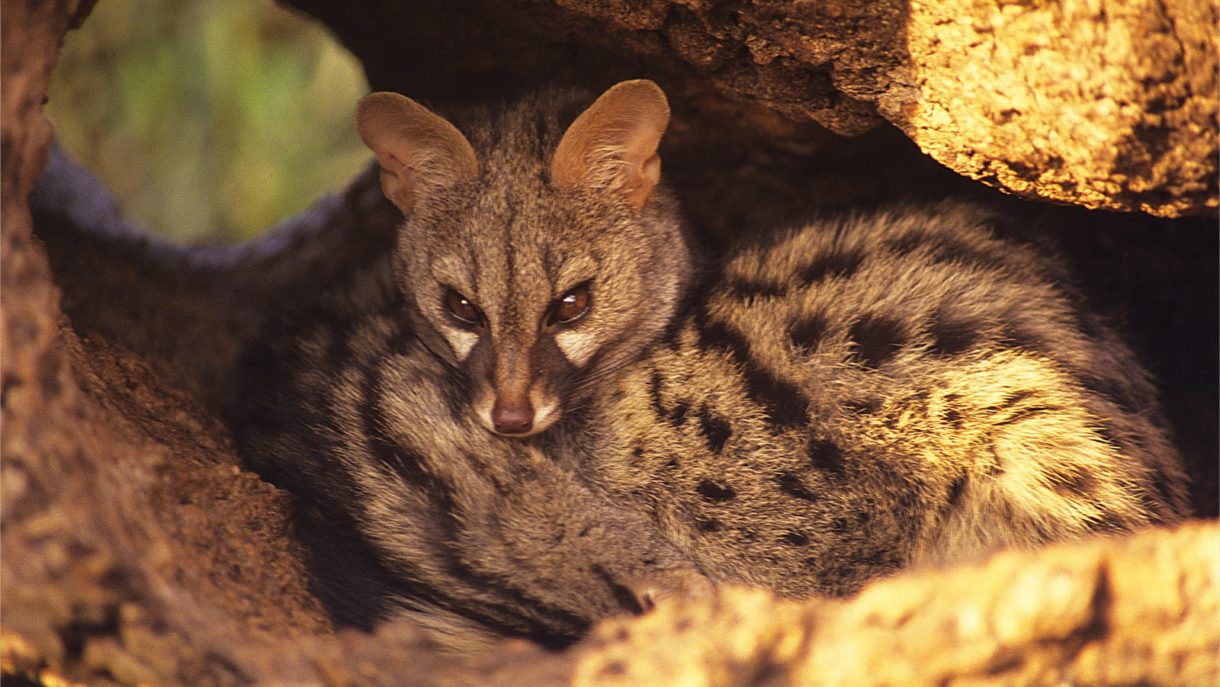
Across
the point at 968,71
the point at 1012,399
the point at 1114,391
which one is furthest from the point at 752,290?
the point at 1114,391

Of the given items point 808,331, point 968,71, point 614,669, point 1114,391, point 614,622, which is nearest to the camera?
point 614,669

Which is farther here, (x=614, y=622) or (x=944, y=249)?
(x=944, y=249)

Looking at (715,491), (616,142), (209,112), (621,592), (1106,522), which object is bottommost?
(209,112)

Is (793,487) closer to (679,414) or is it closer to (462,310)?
(679,414)

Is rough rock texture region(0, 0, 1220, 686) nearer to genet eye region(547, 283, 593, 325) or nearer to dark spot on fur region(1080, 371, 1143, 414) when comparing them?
dark spot on fur region(1080, 371, 1143, 414)

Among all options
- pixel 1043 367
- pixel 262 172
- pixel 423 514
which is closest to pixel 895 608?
pixel 1043 367

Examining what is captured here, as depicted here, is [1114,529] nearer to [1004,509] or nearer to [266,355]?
[1004,509]

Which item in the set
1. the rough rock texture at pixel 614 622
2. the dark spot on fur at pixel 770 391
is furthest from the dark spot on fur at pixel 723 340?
the rough rock texture at pixel 614 622
